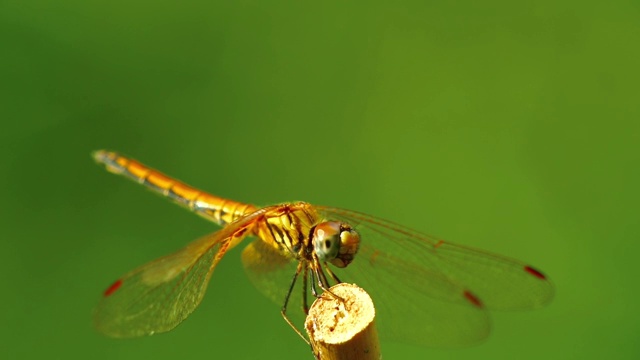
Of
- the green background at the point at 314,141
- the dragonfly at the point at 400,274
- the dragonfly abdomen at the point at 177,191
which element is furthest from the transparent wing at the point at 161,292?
the green background at the point at 314,141

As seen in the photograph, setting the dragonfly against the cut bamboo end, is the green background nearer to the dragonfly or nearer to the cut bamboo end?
the dragonfly

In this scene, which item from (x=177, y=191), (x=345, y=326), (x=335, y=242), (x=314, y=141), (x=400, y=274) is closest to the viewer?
(x=345, y=326)

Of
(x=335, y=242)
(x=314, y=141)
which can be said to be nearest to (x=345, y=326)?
(x=335, y=242)

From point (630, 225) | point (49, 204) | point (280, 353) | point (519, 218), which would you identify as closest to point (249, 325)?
point (280, 353)

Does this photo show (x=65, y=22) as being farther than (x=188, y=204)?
Yes

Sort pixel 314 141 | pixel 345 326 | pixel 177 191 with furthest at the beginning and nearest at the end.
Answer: pixel 314 141
pixel 177 191
pixel 345 326

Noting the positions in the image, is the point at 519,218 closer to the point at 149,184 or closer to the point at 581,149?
the point at 581,149

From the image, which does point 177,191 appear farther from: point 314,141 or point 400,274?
point 400,274
